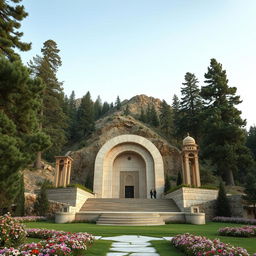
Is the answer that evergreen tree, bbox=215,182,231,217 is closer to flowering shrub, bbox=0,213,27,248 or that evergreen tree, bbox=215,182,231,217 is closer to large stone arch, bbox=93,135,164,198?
large stone arch, bbox=93,135,164,198

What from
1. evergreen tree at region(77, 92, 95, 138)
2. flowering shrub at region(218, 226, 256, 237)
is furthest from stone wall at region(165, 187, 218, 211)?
evergreen tree at region(77, 92, 95, 138)

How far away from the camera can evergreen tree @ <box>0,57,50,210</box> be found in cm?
689

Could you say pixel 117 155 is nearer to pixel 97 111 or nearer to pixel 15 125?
pixel 15 125

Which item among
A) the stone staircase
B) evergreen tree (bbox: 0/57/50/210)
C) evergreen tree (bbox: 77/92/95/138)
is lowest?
the stone staircase

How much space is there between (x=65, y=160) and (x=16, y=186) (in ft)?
43.7

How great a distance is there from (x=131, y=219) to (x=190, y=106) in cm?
2599

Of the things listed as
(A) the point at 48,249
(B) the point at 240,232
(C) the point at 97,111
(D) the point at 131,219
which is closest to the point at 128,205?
(D) the point at 131,219

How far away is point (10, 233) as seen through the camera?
510 centimetres

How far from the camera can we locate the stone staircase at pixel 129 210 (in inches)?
511

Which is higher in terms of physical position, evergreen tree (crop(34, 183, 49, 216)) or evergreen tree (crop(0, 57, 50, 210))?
evergreen tree (crop(0, 57, 50, 210))

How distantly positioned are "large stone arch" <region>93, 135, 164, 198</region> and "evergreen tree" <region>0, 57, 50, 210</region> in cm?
1771

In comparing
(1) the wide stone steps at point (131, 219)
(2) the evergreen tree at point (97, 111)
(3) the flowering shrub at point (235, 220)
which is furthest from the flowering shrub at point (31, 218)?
(2) the evergreen tree at point (97, 111)

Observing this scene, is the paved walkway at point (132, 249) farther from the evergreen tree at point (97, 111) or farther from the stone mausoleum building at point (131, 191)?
the evergreen tree at point (97, 111)

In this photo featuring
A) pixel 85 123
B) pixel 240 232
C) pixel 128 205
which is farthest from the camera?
pixel 85 123
